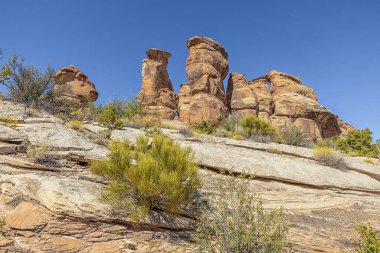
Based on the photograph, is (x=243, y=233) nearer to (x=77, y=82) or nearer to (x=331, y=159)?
(x=331, y=159)

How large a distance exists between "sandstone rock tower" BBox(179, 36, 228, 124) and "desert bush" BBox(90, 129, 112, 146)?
1689 cm

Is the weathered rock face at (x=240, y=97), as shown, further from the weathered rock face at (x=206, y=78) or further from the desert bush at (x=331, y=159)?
the desert bush at (x=331, y=159)

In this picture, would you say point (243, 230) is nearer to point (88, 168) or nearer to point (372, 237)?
point (372, 237)

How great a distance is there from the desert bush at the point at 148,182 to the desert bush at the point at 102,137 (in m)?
2.45

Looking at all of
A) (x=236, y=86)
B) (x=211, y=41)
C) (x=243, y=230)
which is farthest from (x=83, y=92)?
A: (x=243, y=230)

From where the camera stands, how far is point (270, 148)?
984cm

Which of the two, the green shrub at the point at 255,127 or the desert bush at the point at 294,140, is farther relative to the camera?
the green shrub at the point at 255,127

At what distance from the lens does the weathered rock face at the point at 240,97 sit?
97.7 ft

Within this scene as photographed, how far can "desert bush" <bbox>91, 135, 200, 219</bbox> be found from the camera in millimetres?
4879

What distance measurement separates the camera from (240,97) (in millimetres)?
30812

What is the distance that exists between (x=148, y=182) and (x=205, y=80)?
23842 mm

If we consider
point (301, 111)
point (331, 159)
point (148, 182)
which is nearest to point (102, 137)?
point (148, 182)

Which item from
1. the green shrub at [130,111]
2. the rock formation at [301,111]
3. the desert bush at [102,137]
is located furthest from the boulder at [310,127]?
the desert bush at [102,137]

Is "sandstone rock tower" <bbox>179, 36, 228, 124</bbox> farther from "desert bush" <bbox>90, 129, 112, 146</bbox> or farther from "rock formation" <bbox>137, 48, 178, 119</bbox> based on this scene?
"desert bush" <bbox>90, 129, 112, 146</bbox>
